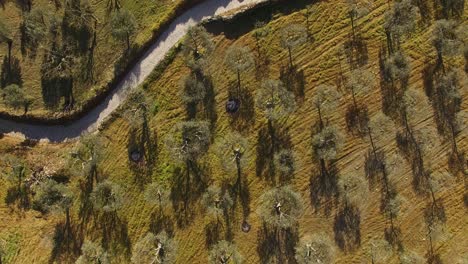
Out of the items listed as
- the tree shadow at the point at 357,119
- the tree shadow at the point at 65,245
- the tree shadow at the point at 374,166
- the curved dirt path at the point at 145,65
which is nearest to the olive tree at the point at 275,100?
the tree shadow at the point at 357,119

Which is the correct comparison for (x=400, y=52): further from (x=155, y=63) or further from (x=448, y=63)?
(x=155, y=63)

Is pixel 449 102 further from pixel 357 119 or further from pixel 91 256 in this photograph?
pixel 91 256

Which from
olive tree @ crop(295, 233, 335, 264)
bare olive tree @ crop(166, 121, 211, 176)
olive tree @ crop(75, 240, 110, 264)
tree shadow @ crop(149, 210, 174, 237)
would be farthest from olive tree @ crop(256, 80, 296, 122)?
olive tree @ crop(75, 240, 110, 264)

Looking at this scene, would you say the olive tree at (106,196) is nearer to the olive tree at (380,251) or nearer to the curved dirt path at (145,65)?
the curved dirt path at (145,65)

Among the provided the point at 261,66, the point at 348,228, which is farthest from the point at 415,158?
the point at 261,66

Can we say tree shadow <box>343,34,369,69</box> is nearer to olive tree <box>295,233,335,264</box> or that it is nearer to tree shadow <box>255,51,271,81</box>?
tree shadow <box>255,51,271,81</box>

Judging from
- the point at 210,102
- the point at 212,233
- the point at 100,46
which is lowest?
the point at 212,233
